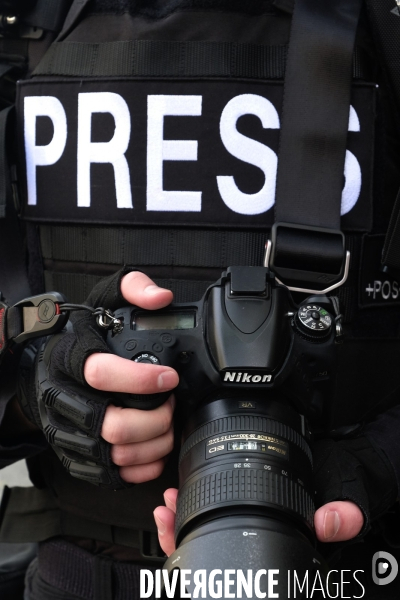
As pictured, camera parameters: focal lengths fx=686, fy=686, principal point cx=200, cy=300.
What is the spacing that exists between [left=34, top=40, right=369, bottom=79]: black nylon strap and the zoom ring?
0.52 m

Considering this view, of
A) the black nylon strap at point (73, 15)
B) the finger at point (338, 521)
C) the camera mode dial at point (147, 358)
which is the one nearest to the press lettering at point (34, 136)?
the black nylon strap at point (73, 15)

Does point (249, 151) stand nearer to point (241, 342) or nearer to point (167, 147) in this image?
point (167, 147)

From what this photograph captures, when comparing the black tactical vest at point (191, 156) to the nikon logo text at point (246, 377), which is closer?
the nikon logo text at point (246, 377)

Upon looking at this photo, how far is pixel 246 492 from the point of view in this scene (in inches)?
24.9

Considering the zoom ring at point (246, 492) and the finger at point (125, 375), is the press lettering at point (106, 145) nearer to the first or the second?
the finger at point (125, 375)

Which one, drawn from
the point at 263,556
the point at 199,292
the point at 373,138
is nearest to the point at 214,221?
the point at 199,292

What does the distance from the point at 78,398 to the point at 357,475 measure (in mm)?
324

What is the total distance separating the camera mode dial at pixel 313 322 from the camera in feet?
2.43

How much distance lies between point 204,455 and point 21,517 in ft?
1.78

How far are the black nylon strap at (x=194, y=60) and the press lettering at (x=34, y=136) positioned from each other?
0.06 metres

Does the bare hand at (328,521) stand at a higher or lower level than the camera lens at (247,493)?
lower

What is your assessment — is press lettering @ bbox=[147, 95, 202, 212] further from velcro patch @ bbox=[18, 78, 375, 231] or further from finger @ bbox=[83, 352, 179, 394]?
finger @ bbox=[83, 352, 179, 394]

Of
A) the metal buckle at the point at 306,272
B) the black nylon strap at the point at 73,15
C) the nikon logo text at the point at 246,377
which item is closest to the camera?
the nikon logo text at the point at 246,377

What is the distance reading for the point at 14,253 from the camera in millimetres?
998
